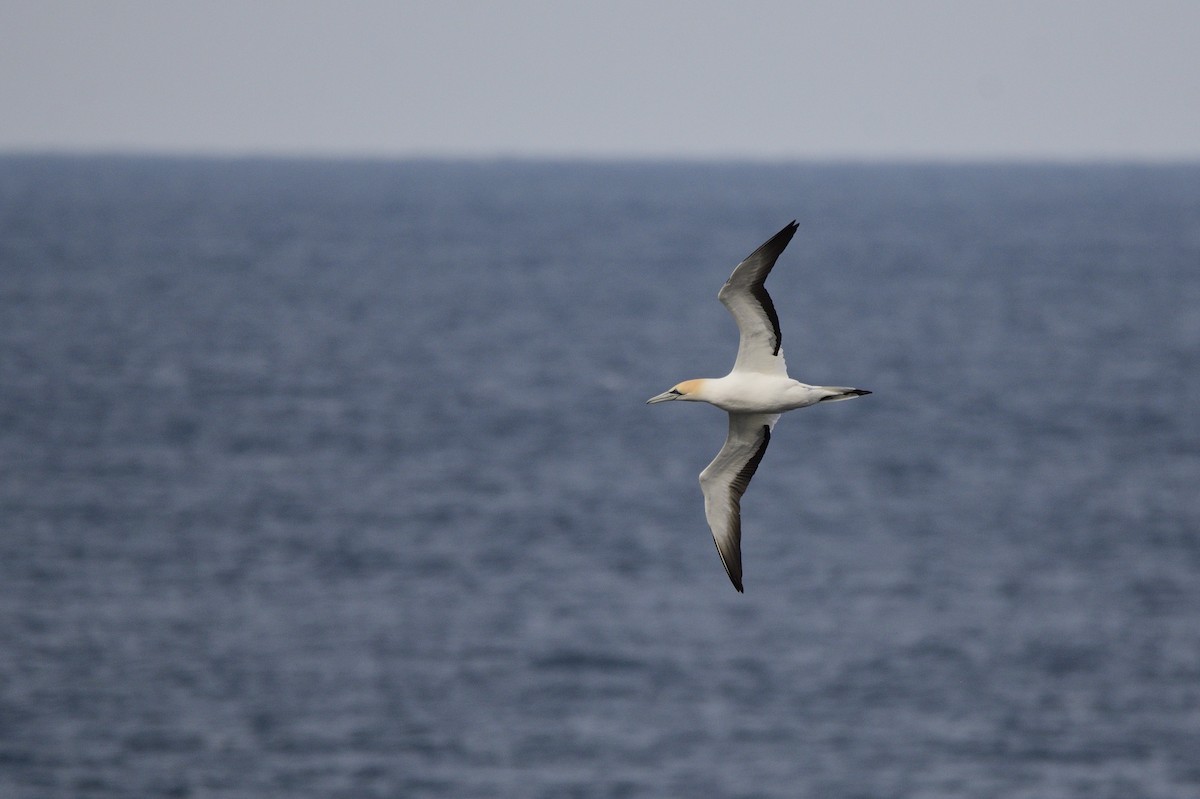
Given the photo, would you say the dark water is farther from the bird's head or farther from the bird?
the bird's head

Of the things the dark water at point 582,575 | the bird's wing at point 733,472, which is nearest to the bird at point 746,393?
the bird's wing at point 733,472

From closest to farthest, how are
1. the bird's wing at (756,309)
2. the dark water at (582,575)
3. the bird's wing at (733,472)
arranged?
1. the bird's wing at (756,309)
2. the bird's wing at (733,472)
3. the dark water at (582,575)

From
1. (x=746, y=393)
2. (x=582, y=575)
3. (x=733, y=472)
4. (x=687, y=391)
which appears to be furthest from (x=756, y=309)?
(x=582, y=575)

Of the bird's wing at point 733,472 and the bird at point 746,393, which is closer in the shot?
the bird at point 746,393

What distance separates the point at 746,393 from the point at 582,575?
45.5 metres

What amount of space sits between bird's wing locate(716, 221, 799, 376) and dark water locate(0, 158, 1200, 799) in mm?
28986

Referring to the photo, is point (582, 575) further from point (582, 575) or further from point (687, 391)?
point (687, 391)

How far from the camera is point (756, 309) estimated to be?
1530 centimetres

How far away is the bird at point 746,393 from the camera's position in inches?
589

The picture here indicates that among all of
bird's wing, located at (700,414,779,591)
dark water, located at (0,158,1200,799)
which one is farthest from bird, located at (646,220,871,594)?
dark water, located at (0,158,1200,799)

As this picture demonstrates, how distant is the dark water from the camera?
150 ft

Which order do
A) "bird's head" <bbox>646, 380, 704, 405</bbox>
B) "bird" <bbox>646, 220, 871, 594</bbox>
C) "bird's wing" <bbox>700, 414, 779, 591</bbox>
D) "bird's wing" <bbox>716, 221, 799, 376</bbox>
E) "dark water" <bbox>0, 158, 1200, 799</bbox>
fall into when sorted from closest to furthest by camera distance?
"bird's wing" <bbox>716, 221, 799, 376</bbox>
"bird" <bbox>646, 220, 871, 594</bbox>
"bird's head" <bbox>646, 380, 704, 405</bbox>
"bird's wing" <bbox>700, 414, 779, 591</bbox>
"dark water" <bbox>0, 158, 1200, 799</bbox>

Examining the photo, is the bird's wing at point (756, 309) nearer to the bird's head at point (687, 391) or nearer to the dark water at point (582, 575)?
the bird's head at point (687, 391)

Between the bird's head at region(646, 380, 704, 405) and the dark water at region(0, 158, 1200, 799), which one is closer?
the bird's head at region(646, 380, 704, 405)
